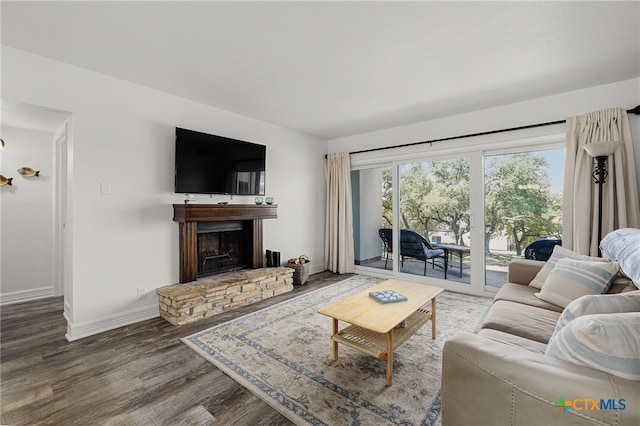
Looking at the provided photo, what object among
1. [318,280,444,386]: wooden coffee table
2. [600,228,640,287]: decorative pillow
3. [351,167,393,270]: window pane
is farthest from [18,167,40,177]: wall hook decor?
[600,228,640,287]: decorative pillow

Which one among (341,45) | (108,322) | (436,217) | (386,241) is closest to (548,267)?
(436,217)

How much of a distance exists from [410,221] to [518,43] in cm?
270

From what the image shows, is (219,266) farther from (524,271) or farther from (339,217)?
(524,271)

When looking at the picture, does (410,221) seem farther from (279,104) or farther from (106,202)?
(106,202)

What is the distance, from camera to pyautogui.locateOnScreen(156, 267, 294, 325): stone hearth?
113 inches

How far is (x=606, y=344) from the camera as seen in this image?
0.93 metres

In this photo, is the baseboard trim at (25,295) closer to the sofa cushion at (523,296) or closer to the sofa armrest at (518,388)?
the sofa armrest at (518,388)

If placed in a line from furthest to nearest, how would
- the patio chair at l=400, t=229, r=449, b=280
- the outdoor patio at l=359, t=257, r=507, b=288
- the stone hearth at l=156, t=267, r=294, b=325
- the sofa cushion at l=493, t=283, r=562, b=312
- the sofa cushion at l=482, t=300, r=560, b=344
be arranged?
the patio chair at l=400, t=229, r=449, b=280 → the outdoor patio at l=359, t=257, r=507, b=288 → the stone hearth at l=156, t=267, r=294, b=325 → the sofa cushion at l=493, t=283, r=562, b=312 → the sofa cushion at l=482, t=300, r=560, b=344

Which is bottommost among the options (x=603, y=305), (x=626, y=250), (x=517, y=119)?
(x=603, y=305)

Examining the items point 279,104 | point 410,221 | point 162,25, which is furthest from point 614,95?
point 162,25

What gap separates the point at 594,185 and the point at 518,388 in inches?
121

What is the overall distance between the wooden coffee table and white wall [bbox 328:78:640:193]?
2458 mm

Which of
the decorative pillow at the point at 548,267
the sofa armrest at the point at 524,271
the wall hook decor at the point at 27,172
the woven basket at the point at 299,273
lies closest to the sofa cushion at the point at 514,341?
the decorative pillow at the point at 548,267

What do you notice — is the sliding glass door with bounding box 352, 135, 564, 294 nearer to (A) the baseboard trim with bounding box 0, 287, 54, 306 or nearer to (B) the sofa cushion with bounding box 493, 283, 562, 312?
(B) the sofa cushion with bounding box 493, 283, 562, 312
